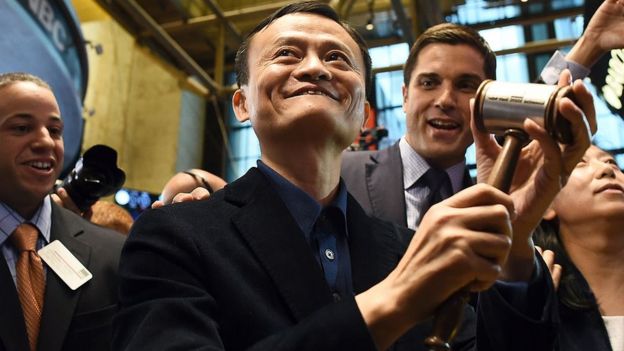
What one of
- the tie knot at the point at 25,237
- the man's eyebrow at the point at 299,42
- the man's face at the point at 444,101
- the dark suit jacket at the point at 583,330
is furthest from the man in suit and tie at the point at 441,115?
the tie knot at the point at 25,237

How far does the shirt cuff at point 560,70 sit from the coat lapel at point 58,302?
155cm

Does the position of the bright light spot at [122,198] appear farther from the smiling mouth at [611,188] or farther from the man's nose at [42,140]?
the smiling mouth at [611,188]

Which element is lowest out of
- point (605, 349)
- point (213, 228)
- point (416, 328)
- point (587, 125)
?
point (605, 349)

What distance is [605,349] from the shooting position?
1.67 meters

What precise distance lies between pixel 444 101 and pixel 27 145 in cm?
133

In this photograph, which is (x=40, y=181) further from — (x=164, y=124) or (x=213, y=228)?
(x=164, y=124)

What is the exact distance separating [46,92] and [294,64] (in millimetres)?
1149

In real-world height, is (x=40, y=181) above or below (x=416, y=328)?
above

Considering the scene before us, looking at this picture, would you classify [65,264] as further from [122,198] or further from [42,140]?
[122,198]

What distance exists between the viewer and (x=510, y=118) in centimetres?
94

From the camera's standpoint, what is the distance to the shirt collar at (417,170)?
2.11m

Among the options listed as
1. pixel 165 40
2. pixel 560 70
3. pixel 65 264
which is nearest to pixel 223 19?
pixel 165 40

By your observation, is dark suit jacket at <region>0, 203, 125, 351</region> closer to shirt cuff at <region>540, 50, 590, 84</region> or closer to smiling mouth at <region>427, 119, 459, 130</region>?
smiling mouth at <region>427, 119, 459, 130</region>

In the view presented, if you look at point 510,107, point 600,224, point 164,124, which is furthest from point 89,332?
point 164,124
